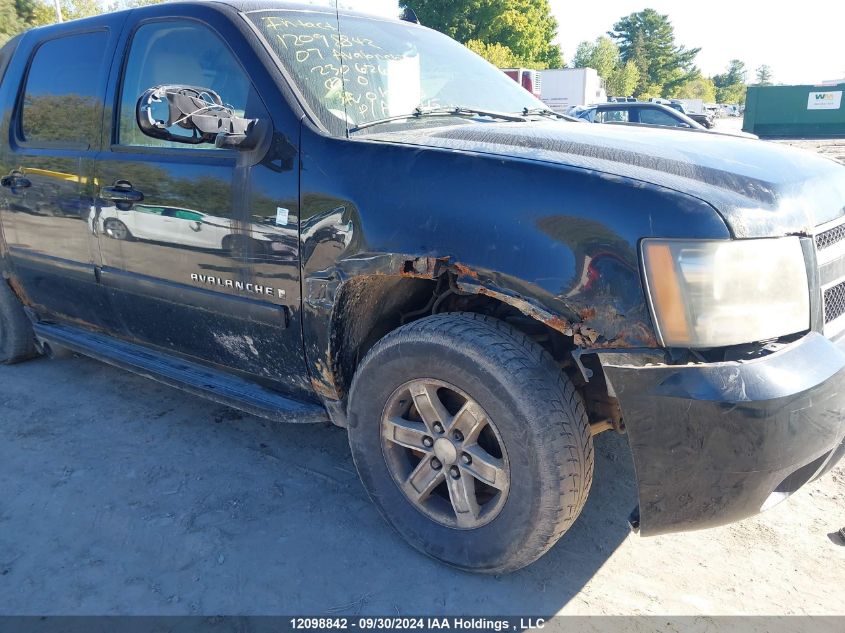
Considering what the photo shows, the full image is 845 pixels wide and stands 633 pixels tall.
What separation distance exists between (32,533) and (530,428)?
2.00m

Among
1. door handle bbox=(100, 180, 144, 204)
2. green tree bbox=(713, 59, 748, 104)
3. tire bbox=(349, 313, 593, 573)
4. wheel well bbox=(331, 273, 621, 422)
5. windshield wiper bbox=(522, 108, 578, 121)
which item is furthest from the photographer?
green tree bbox=(713, 59, 748, 104)

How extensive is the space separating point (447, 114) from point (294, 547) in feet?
6.13

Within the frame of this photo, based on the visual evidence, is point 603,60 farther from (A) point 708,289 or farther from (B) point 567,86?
(A) point 708,289

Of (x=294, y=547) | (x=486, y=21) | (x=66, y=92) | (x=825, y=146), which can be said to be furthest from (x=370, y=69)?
(x=486, y=21)

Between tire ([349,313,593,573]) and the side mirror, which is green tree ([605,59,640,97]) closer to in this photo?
the side mirror

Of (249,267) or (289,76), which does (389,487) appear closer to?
(249,267)

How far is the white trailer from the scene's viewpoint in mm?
29719

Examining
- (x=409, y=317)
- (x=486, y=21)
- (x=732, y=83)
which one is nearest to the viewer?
(x=409, y=317)

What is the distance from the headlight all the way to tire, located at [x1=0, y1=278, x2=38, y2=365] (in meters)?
3.86

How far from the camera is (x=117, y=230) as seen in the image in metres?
2.99

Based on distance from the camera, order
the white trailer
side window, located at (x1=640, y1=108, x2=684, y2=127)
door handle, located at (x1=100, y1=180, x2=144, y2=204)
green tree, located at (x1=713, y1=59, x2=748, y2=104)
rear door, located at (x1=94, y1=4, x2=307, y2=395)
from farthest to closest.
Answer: green tree, located at (x1=713, y1=59, x2=748, y2=104) → the white trailer → side window, located at (x1=640, y1=108, x2=684, y2=127) → door handle, located at (x1=100, y1=180, x2=144, y2=204) → rear door, located at (x1=94, y1=4, x2=307, y2=395)

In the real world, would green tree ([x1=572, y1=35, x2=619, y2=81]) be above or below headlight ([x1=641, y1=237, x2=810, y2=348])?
above

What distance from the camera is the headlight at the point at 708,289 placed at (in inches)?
69.6

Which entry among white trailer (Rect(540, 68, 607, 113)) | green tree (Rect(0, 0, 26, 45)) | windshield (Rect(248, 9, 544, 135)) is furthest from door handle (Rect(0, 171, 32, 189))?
green tree (Rect(0, 0, 26, 45))
